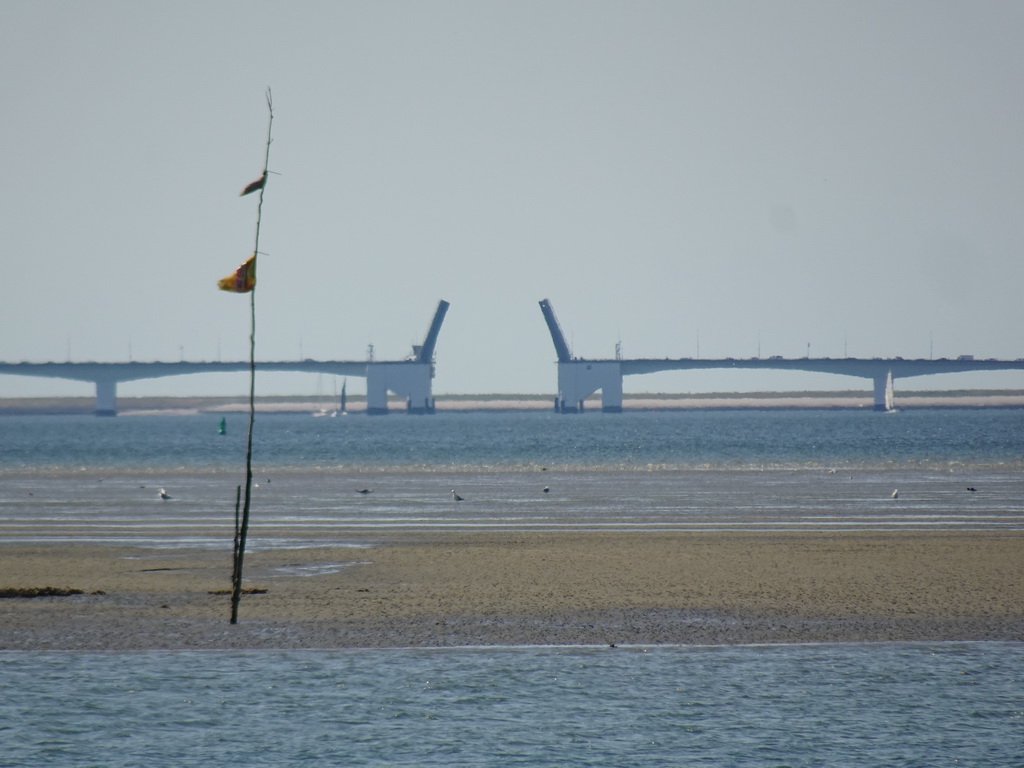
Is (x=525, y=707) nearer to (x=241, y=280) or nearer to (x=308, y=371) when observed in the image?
(x=241, y=280)

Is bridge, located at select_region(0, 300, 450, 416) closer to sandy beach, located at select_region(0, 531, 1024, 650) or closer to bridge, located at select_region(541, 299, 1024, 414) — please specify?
bridge, located at select_region(541, 299, 1024, 414)

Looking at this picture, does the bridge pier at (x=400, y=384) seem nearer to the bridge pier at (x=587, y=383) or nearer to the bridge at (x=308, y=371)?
the bridge at (x=308, y=371)

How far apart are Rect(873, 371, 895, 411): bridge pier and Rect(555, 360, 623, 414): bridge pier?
2997 centimetres

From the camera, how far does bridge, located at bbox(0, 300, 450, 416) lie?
13750cm

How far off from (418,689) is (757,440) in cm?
6171

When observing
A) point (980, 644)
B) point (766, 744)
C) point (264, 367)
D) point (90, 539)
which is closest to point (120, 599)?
point (90, 539)

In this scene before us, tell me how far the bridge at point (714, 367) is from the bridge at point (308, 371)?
16647 millimetres

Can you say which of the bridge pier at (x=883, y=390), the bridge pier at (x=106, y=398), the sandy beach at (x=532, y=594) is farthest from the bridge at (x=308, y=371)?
the sandy beach at (x=532, y=594)

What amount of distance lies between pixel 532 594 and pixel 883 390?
137 m

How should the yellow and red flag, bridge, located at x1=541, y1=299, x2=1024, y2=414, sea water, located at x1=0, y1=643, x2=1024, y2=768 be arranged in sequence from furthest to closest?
bridge, located at x1=541, y1=299, x2=1024, y2=414 → the yellow and red flag → sea water, located at x1=0, y1=643, x2=1024, y2=768

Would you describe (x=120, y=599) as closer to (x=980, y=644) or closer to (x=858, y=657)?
(x=858, y=657)

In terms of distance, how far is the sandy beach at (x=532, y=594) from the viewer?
12.1 meters

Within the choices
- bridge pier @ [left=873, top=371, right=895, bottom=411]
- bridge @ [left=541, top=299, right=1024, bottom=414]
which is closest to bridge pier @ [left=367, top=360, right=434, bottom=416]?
bridge @ [left=541, top=299, right=1024, bottom=414]

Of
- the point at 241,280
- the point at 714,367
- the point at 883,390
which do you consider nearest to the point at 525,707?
the point at 241,280
